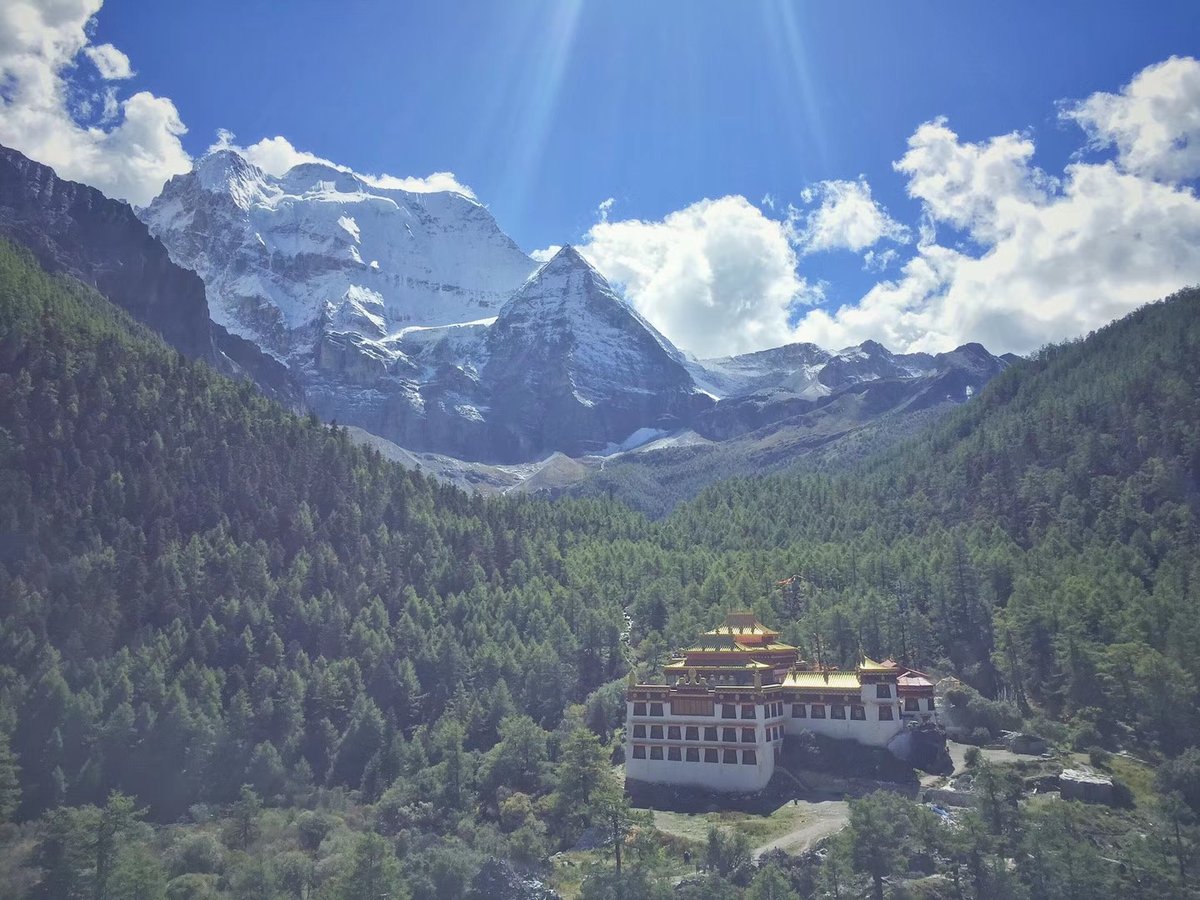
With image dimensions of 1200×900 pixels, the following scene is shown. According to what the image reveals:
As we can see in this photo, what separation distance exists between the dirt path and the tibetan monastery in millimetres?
6973

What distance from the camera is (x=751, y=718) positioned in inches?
3440

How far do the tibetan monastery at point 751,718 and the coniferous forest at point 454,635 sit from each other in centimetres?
499

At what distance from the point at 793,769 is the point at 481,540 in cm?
7777

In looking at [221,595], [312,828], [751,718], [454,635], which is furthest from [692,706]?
[221,595]

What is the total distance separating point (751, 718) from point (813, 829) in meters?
13.2

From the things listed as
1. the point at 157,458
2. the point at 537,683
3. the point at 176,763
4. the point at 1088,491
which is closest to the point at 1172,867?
the point at 537,683

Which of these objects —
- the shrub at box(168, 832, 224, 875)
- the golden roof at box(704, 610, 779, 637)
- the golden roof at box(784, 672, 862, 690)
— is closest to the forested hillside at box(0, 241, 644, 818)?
the shrub at box(168, 832, 224, 875)

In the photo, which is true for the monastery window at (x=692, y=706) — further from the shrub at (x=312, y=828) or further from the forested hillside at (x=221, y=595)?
the shrub at (x=312, y=828)

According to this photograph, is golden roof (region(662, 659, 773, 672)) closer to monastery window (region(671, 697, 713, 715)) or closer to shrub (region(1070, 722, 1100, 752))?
monastery window (region(671, 697, 713, 715))

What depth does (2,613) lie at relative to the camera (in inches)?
4279

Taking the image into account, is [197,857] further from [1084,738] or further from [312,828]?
[1084,738]

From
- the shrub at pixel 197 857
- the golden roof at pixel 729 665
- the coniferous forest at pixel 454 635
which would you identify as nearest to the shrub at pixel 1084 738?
the coniferous forest at pixel 454 635

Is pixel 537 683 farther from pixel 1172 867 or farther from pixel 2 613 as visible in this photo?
pixel 1172 867

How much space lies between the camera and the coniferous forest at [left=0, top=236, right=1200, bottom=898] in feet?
239
